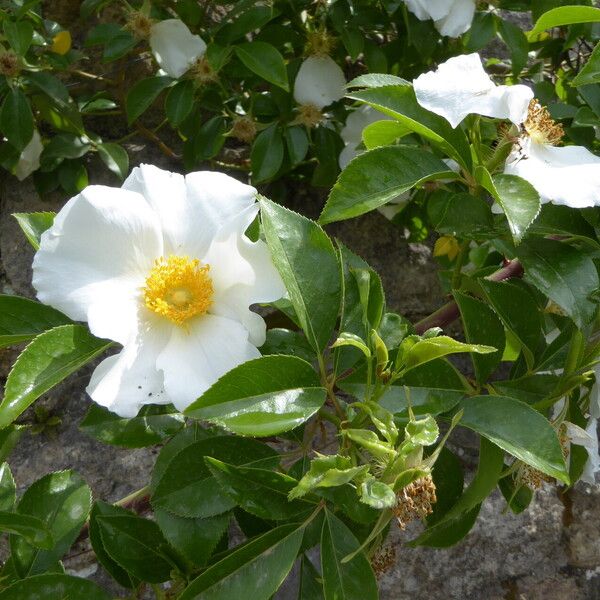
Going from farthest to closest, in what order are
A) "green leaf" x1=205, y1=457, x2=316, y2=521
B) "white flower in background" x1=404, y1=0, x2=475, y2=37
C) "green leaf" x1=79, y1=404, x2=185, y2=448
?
"white flower in background" x1=404, y1=0, x2=475, y2=37
"green leaf" x1=79, y1=404, x2=185, y2=448
"green leaf" x1=205, y1=457, x2=316, y2=521

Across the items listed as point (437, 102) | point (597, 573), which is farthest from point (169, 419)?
point (597, 573)

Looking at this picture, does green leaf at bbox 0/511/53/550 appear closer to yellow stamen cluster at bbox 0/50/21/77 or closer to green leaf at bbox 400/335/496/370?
green leaf at bbox 400/335/496/370

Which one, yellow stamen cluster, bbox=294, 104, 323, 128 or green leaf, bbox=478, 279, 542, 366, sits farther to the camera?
yellow stamen cluster, bbox=294, 104, 323, 128

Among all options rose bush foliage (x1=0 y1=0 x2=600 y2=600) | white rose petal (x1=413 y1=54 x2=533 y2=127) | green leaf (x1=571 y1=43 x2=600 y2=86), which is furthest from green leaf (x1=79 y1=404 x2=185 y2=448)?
green leaf (x1=571 y1=43 x2=600 y2=86)

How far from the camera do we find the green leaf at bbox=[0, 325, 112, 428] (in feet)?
2.16

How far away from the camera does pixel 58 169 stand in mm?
1404

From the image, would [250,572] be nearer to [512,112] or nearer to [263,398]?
[263,398]

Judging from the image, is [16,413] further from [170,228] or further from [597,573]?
[597,573]

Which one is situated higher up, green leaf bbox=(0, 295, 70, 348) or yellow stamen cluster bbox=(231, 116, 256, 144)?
green leaf bbox=(0, 295, 70, 348)

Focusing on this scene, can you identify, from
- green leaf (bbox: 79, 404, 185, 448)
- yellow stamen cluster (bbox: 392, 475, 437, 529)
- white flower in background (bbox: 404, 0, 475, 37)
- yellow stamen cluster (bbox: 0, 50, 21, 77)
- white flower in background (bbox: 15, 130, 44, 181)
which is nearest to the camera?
yellow stamen cluster (bbox: 392, 475, 437, 529)

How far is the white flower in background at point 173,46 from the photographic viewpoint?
127 centimetres

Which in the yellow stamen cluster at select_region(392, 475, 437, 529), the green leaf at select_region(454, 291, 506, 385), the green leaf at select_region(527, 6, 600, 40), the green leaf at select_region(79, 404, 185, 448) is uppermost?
the green leaf at select_region(527, 6, 600, 40)

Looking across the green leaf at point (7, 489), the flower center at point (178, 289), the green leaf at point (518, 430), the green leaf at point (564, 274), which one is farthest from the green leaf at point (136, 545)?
the green leaf at point (564, 274)

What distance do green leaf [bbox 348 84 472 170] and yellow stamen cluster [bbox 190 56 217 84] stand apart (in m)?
0.58
